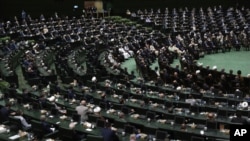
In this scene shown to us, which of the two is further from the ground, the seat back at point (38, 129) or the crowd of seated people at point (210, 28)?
the crowd of seated people at point (210, 28)

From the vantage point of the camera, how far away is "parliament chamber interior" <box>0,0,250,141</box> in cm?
1764

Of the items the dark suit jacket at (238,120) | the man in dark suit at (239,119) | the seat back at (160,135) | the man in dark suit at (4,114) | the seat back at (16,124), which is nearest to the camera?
the seat back at (160,135)

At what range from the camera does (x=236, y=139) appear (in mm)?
11438

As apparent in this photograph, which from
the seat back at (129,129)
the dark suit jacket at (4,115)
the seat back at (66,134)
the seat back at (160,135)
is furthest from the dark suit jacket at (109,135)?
the dark suit jacket at (4,115)

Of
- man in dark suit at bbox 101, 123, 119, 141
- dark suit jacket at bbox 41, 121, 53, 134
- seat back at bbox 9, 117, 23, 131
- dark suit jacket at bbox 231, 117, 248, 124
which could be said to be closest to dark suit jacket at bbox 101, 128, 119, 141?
man in dark suit at bbox 101, 123, 119, 141

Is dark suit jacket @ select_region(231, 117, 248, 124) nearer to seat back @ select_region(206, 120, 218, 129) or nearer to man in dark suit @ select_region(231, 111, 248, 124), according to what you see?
man in dark suit @ select_region(231, 111, 248, 124)

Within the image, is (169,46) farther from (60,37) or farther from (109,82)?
(109,82)

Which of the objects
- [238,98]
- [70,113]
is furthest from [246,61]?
[70,113]

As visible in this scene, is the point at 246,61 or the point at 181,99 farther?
the point at 246,61

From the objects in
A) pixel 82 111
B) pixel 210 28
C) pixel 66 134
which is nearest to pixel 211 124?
pixel 66 134

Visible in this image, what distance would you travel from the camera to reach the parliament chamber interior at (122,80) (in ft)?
57.9

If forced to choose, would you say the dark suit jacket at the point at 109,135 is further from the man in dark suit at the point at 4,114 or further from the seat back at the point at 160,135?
the man in dark suit at the point at 4,114

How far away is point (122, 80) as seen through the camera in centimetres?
2661

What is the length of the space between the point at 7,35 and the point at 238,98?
2652cm
